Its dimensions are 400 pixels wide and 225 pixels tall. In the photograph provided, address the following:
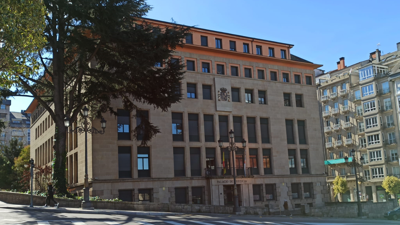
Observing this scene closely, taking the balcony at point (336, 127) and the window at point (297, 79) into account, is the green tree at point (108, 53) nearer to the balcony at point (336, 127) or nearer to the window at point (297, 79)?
the window at point (297, 79)

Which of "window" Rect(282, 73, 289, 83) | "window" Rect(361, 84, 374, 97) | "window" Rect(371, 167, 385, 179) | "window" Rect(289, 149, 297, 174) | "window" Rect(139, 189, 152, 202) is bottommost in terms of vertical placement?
"window" Rect(139, 189, 152, 202)

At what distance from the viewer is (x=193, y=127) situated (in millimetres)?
44094

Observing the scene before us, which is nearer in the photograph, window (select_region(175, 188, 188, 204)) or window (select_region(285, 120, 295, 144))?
window (select_region(175, 188, 188, 204))

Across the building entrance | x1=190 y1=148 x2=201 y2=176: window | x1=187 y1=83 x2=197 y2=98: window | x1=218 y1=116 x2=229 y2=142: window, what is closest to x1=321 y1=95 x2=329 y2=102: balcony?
x1=218 y1=116 x2=229 y2=142: window

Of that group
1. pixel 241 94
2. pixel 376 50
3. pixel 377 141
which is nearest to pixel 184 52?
pixel 241 94

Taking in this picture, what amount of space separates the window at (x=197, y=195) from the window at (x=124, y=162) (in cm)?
720

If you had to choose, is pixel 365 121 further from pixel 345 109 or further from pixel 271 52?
pixel 271 52

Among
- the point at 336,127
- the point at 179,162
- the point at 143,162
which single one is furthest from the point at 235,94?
the point at 336,127

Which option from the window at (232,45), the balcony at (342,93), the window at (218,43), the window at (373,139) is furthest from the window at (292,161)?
the balcony at (342,93)

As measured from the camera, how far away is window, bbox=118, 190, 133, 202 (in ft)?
125

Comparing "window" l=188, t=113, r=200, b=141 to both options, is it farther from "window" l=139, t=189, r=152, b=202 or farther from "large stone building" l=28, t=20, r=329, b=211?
"window" l=139, t=189, r=152, b=202

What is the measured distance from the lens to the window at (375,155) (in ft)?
229

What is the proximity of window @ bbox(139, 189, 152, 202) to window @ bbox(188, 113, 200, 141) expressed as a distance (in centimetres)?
733

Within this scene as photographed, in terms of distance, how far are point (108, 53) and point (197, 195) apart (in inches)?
772
